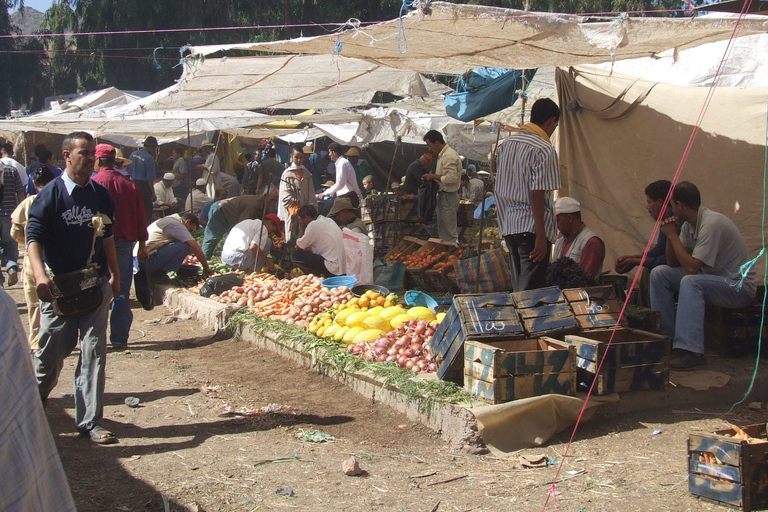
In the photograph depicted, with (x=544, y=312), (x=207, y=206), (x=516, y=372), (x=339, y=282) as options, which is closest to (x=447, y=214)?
(x=339, y=282)

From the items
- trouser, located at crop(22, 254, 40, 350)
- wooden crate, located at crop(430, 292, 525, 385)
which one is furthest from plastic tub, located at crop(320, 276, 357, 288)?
wooden crate, located at crop(430, 292, 525, 385)

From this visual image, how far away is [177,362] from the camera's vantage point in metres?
7.00

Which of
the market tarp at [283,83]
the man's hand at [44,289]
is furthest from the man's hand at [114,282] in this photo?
the market tarp at [283,83]

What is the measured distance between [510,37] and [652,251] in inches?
97.7

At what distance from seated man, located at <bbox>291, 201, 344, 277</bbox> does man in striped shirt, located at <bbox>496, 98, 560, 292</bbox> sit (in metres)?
4.20

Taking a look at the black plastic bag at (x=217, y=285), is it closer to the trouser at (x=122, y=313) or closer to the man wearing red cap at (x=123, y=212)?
the trouser at (x=122, y=313)

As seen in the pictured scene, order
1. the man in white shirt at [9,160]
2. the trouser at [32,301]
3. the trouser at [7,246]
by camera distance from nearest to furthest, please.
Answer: the trouser at [32,301], the trouser at [7,246], the man in white shirt at [9,160]

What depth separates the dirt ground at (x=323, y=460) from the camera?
3678 mm

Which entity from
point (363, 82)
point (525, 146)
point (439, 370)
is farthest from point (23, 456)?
point (363, 82)

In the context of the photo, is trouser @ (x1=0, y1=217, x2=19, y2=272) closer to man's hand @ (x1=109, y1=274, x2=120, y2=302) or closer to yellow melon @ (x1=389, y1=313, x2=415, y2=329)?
man's hand @ (x1=109, y1=274, x2=120, y2=302)

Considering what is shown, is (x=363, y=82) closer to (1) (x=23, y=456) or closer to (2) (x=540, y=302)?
(2) (x=540, y=302)

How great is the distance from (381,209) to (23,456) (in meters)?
9.96

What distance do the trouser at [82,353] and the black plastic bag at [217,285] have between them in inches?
184

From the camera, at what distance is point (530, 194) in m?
5.19
